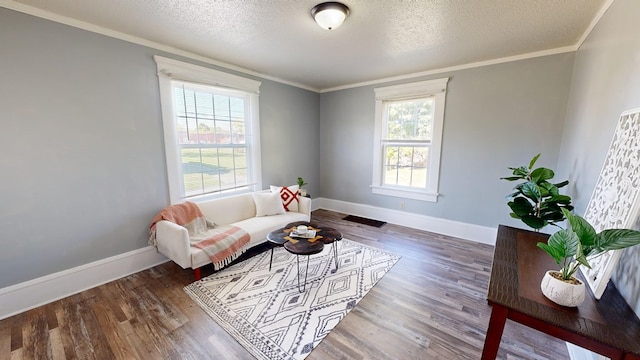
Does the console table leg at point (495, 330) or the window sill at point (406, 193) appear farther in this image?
the window sill at point (406, 193)

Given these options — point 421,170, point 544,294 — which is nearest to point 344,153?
point 421,170

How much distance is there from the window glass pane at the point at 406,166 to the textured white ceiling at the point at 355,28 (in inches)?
50.9

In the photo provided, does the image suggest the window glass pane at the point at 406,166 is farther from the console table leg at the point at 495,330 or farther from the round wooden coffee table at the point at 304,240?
the console table leg at the point at 495,330

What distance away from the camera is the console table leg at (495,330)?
1.04 m

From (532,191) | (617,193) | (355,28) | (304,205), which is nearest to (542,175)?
(532,191)

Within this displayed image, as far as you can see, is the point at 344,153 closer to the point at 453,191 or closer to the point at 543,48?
the point at 453,191

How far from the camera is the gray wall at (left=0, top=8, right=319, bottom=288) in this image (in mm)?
1907

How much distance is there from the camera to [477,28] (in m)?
2.18

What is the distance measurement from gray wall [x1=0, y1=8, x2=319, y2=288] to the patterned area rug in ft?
3.67

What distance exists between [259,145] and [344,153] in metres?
1.66

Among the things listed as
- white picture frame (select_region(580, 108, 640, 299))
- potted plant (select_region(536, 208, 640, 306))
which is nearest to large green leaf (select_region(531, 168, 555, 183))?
white picture frame (select_region(580, 108, 640, 299))

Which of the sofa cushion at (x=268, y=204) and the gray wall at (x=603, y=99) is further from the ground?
the gray wall at (x=603, y=99)

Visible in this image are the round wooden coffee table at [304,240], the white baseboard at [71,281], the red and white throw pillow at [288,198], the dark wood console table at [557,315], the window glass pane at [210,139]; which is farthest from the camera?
the red and white throw pillow at [288,198]

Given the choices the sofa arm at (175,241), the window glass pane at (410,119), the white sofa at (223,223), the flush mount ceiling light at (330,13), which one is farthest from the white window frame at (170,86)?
the window glass pane at (410,119)
